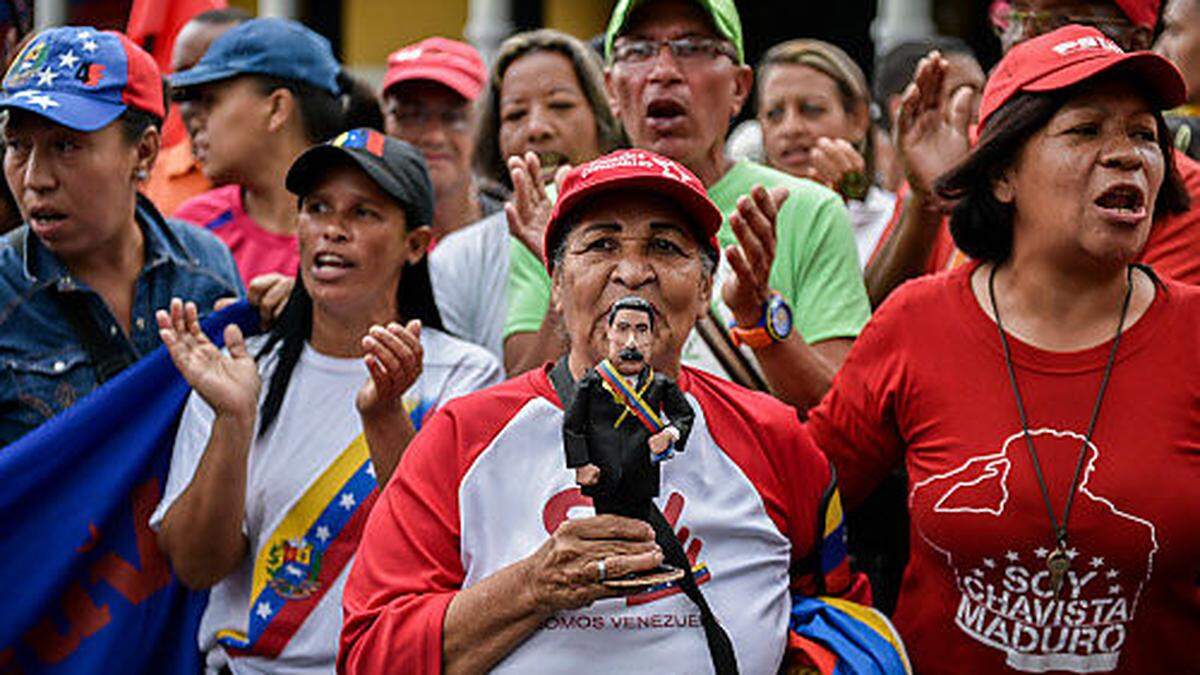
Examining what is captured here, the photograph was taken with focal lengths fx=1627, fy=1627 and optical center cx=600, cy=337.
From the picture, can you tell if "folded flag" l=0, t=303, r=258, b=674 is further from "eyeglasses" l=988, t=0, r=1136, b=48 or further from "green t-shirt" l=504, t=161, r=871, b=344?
"eyeglasses" l=988, t=0, r=1136, b=48

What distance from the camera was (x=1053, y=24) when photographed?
4395 millimetres

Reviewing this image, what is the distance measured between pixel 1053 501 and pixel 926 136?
4.91 ft

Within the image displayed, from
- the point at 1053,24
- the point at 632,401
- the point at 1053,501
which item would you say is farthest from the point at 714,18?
the point at 632,401

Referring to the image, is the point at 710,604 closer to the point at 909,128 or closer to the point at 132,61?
the point at 909,128

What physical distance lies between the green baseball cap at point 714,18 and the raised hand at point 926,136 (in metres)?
0.51

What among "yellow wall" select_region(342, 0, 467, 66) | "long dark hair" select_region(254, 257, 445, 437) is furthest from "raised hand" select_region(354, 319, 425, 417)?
"yellow wall" select_region(342, 0, 467, 66)

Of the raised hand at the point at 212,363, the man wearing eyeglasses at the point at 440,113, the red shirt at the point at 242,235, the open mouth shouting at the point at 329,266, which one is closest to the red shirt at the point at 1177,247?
the open mouth shouting at the point at 329,266

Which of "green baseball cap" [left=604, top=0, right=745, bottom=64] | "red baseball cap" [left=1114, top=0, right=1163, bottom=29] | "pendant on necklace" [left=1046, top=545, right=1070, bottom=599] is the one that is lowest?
"pendant on necklace" [left=1046, top=545, right=1070, bottom=599]

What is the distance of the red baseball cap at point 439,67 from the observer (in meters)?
5.98

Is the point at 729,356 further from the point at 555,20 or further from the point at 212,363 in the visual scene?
the point at 555,20

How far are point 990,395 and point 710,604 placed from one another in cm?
87

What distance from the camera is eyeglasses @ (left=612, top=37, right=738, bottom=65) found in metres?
4.53

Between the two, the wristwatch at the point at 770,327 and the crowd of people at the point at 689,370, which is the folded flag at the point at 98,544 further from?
the wristwatch at the point at 770,327

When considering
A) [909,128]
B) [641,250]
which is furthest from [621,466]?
A: [909,128]
